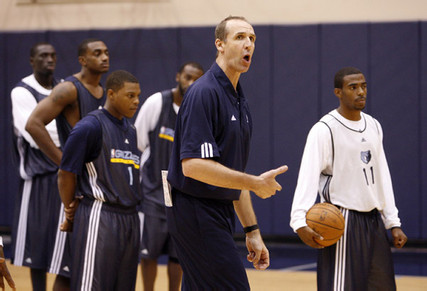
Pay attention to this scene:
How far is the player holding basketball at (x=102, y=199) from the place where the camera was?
4410 mm

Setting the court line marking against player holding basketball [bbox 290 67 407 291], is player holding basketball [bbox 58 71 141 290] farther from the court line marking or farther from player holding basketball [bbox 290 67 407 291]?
the court line marking

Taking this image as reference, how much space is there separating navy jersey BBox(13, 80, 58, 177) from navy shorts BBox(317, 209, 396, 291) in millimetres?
2589

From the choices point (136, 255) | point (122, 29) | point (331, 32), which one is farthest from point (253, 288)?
point (122, 29)

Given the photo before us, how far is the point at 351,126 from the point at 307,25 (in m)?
4.89

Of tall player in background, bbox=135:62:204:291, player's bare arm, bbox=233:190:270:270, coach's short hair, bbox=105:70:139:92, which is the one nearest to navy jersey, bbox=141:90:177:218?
tall player in background, bbox=135:62:204:291

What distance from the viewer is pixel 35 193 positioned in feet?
19.3

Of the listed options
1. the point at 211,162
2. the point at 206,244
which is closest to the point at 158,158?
the point at 206,244

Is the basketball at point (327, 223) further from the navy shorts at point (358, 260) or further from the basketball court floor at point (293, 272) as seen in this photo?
the basketball court floor at point (293, 272)

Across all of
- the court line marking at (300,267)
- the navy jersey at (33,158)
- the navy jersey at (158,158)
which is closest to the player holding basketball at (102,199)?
the navy jersey at (33,158)

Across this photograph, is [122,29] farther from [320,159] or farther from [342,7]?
[320,159]

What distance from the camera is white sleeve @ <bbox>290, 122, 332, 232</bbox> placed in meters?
4.55

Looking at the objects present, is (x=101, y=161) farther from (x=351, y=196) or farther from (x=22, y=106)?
(x=22, y=106)

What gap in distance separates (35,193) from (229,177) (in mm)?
3231

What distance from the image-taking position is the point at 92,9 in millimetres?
10086
